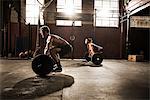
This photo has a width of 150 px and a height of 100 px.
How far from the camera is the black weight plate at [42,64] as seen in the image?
573 centimetres

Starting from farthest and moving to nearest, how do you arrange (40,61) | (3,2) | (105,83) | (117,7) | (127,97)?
1. (117,7)
2. (3,2)
3. (40,61)
4. (105,83)
5. (127,97)

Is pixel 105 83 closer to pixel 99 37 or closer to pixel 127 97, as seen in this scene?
pixel 127 97

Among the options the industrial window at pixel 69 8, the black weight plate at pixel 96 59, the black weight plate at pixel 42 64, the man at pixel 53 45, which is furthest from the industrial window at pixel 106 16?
the black weight plate at pixel 42 64

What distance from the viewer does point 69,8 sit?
14.1m

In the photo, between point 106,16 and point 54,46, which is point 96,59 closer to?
point 54,46

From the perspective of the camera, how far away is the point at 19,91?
14.1 ft

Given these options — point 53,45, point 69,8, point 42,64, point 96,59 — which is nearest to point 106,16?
point 69,8

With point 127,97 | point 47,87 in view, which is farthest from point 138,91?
point 47,87

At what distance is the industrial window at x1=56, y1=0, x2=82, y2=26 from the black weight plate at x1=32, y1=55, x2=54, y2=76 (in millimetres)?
8185

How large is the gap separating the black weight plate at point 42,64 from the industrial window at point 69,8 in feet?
26.9

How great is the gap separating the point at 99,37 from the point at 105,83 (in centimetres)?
889

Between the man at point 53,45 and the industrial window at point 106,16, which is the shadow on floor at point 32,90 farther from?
the industrial window at point 106,16

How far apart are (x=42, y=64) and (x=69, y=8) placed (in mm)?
8821

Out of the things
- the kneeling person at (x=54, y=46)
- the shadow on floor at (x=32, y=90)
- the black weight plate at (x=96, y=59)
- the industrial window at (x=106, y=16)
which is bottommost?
the shadow on floor at (x=32, y=90)
